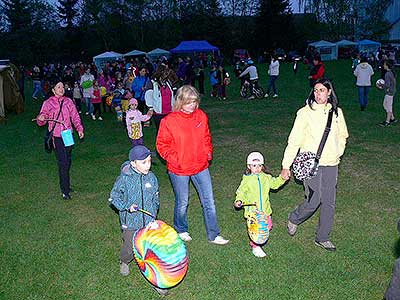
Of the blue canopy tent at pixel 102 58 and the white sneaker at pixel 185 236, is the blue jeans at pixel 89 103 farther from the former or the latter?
the blue canopy tent at pixel 102 58

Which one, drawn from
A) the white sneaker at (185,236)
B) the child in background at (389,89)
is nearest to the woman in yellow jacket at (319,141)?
the white sneaker at (185,236)

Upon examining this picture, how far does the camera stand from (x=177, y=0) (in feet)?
217

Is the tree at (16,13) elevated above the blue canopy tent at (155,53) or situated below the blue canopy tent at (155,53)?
above

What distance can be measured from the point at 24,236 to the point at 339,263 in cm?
434

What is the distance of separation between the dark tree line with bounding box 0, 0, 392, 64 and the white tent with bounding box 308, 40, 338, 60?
15.1 ft

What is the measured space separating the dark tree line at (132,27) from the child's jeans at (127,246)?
2128 inches

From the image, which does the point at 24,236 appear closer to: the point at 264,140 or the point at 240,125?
the point at 264,140

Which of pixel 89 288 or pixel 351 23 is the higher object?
pixel 351 23

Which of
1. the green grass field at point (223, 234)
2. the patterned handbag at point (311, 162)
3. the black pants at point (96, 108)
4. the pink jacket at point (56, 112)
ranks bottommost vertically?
the green grass field at point (223, 234)

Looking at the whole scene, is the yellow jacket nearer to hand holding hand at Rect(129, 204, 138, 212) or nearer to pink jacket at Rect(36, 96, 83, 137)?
hand holding hand at Rect(129, 204, 138, 212)

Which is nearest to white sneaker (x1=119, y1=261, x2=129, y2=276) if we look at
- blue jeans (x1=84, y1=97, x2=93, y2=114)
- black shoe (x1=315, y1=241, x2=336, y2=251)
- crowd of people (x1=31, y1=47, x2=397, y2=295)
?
crowd of people (x1=31, y1=47, x2=397, y2=295)

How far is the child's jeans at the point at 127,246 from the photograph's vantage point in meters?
4.82

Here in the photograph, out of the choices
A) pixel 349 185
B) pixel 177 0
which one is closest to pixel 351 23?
pixel 177 0

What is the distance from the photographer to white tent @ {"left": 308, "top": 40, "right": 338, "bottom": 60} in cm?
5451
